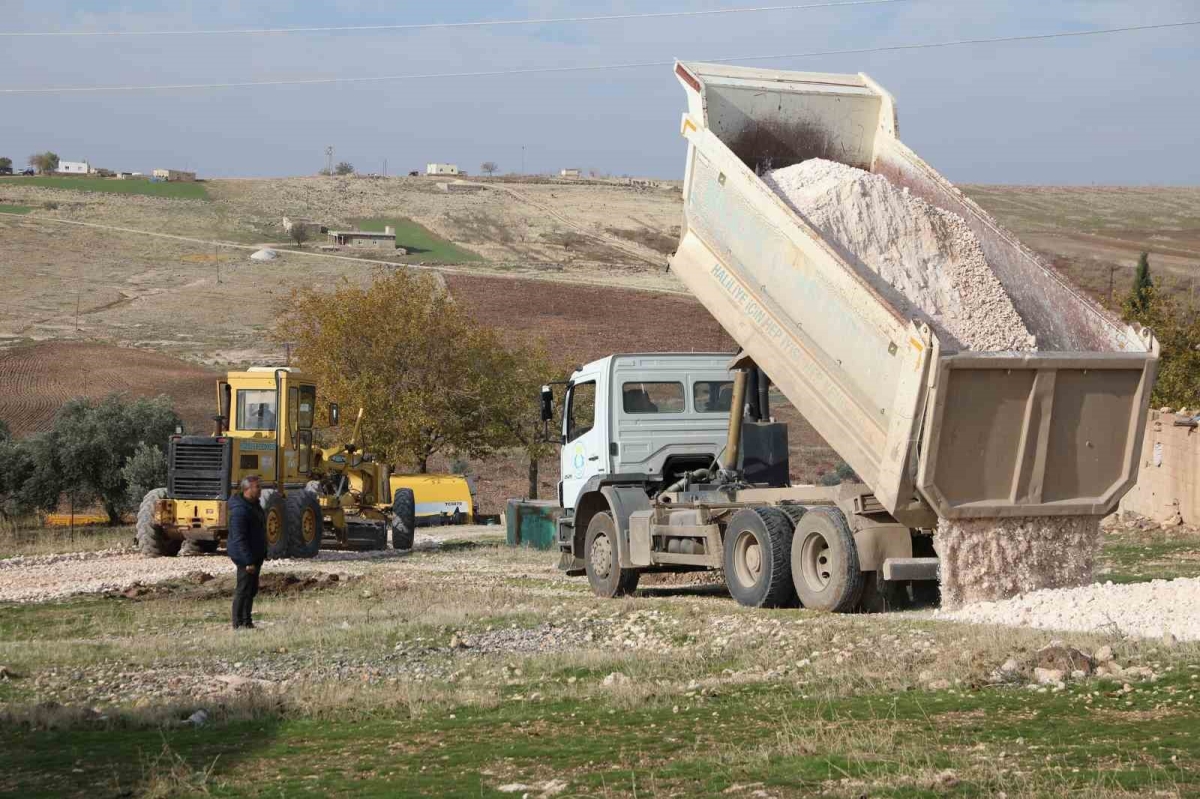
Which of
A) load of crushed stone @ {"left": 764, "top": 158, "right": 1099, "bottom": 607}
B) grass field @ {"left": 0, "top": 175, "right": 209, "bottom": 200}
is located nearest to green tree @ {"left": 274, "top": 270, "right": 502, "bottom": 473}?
load of crushed stone @ {"left": 764, "top": 158, "right": 1099, "bottom": 607}

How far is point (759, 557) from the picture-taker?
46.8 feet

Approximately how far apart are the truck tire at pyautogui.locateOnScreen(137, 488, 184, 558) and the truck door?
8642mm

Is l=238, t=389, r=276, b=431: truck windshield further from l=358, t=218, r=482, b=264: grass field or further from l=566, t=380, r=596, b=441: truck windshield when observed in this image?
l=358, t=218, r=482, b=264: grass field

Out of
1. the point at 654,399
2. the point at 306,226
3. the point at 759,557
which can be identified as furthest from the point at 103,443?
the point at 306,226

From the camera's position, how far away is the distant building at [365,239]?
326 feet

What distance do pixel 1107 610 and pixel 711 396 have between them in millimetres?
6520

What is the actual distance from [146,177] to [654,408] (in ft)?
445

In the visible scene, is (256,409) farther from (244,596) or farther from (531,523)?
(244,596)

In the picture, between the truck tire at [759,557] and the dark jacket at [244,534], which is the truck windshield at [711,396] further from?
the dark jacket at [244,534]

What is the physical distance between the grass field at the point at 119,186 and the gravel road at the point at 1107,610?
117 metres

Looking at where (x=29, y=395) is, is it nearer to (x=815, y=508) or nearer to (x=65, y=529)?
(x=65, y=529)

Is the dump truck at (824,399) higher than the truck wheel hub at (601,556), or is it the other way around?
the dump truck at (824,399)

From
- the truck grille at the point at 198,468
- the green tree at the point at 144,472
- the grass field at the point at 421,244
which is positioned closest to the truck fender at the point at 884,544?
the truck grille at the point at 198,468

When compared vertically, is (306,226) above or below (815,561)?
above
